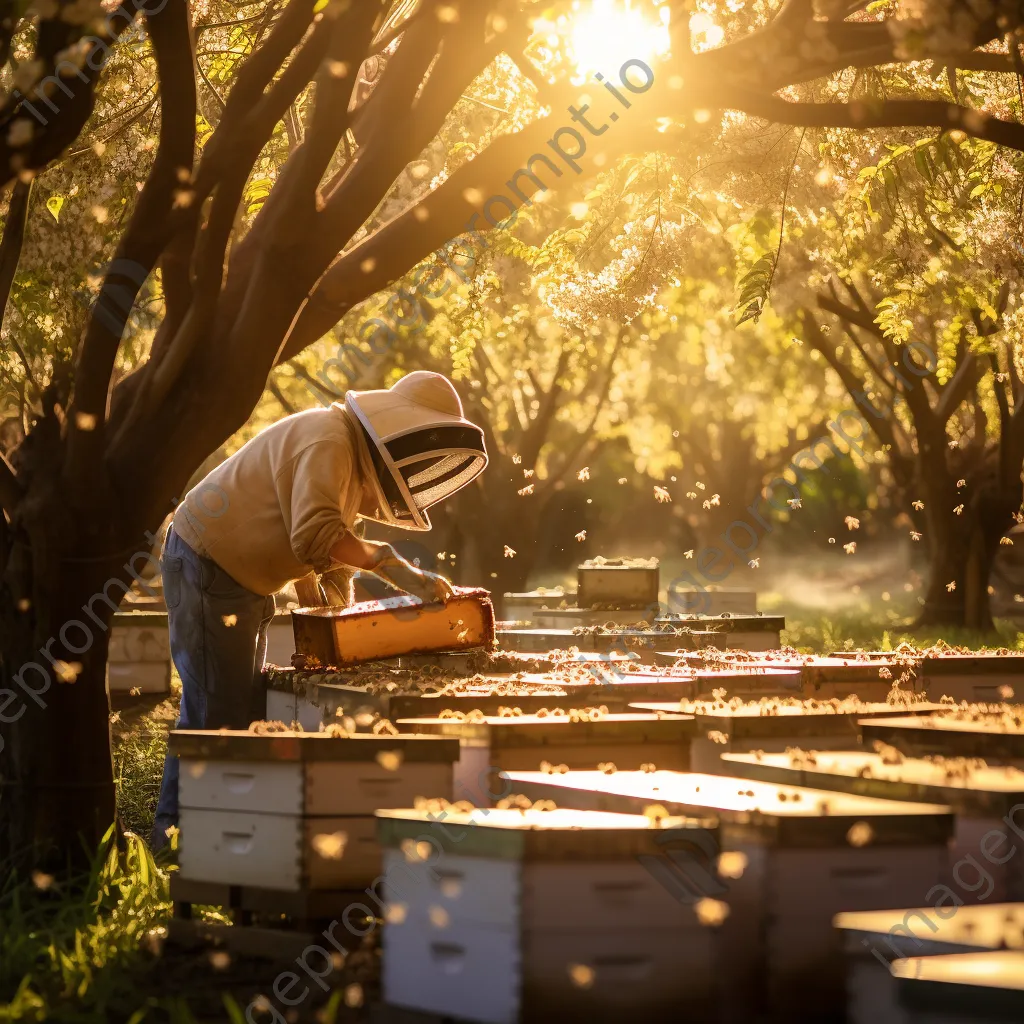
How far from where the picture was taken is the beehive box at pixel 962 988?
7.27 ft

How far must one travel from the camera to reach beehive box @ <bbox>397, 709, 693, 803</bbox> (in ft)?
13.9

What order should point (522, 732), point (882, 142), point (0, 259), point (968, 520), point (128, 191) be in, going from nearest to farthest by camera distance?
1. point (522, 732)
2. point (0, 259)
3. point (128, 191)
4. point (882, 142)
5. point (968, 520)

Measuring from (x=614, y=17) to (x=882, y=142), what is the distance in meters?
4.79

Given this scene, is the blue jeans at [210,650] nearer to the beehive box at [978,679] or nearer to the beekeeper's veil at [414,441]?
the beekeeper's veil at [414,441]

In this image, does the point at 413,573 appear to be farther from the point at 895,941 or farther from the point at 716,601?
the point at 716,601

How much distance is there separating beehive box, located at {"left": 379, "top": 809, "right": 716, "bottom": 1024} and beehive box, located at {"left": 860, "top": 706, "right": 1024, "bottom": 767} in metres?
1.24

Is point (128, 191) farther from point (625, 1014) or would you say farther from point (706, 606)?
A: point (706, 606)

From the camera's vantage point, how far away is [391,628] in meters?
5.93

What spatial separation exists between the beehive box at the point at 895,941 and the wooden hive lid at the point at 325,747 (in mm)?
1524

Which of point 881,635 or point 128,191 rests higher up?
point 128,191

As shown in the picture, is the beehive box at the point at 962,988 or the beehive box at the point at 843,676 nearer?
the beehive box at the point at 962,988

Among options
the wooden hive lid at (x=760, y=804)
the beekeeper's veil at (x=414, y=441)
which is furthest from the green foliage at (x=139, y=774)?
the wooden hive lid at (x=760, y=804)

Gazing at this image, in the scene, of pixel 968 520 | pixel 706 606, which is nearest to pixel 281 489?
pixel 706 606

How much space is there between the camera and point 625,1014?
9.38 ft
